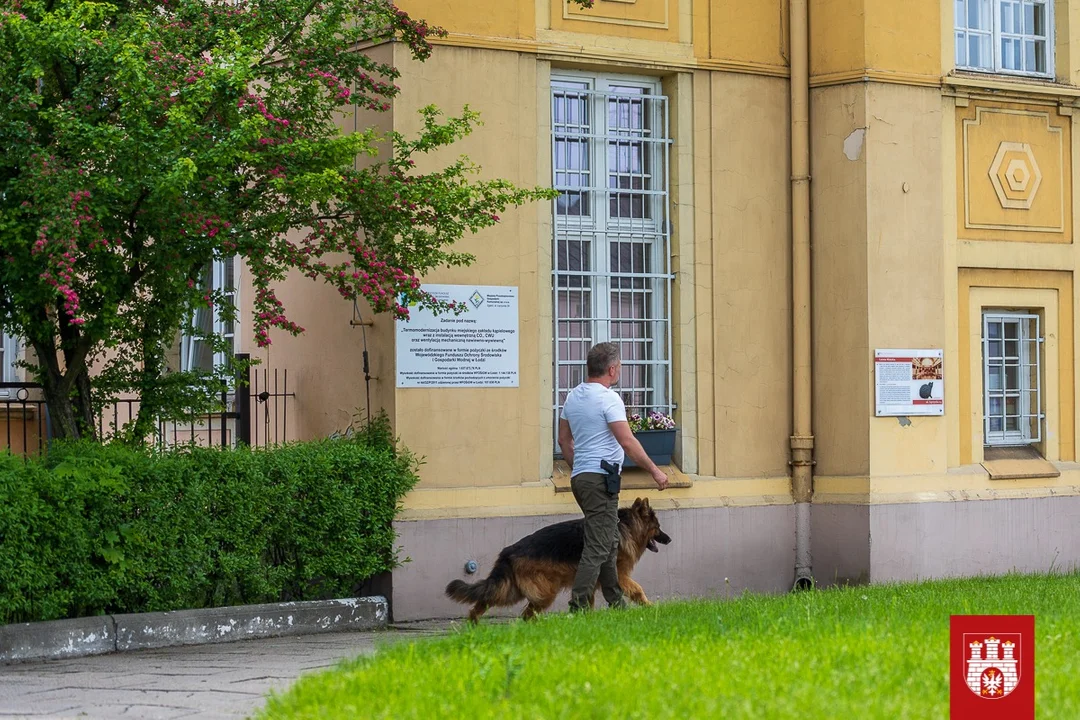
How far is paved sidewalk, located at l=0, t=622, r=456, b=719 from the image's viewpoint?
7.73 meters

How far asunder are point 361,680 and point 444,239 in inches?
193

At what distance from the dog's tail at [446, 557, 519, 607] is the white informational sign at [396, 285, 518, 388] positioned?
7.78 feet

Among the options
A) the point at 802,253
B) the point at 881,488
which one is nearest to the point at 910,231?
the point at 802,253

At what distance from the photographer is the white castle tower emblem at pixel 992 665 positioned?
15.5 ft

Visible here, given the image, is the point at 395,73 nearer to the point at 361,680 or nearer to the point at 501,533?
the point at 501,533

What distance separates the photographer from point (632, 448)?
10.3 m

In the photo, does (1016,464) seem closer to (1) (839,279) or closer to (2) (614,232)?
(1) (839,279)

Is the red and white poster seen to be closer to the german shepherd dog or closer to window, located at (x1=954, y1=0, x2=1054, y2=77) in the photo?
the german shepherd dog

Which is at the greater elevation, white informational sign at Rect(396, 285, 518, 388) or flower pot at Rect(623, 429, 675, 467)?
white informational sign at Rect(396, 285, 518, 388)

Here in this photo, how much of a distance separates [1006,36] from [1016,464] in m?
4.10

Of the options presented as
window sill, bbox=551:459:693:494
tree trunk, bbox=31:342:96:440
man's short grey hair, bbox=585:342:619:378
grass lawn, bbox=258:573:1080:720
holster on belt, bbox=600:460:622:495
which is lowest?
grass lawn, bbox=258:573:1080:720

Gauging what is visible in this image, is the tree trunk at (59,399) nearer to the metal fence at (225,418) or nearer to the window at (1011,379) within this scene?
the metal fence at (225,418)

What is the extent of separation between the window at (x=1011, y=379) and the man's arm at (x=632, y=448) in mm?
5544

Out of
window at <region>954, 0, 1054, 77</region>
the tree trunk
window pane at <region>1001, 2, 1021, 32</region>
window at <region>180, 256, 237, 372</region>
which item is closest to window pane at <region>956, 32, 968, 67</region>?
window at <region>954, 0, 1054, 77</region>
